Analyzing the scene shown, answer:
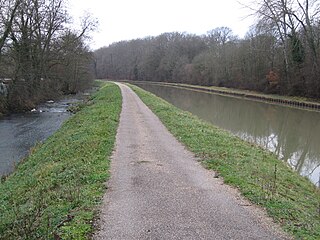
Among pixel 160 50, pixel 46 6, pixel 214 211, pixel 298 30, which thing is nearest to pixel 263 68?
pixel 298 30

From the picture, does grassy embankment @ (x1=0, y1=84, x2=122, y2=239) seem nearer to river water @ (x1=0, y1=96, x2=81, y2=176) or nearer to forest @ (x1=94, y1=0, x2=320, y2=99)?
river water @ (x1=0, y1=96, x2=81, y2=176)

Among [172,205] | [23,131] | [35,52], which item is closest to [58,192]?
[172,205]

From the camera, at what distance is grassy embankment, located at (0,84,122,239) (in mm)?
5855

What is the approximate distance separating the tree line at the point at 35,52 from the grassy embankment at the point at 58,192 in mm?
18096

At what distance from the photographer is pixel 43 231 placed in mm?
5738

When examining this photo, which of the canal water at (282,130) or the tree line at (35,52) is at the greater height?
the tree line at (35,52)

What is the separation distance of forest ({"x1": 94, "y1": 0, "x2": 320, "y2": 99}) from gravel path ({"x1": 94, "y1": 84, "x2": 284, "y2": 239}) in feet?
105

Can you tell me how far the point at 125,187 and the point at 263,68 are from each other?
48236mm

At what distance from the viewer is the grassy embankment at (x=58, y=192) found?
19.2 feet

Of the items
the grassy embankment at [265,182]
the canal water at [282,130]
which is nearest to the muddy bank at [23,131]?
the grassy embankment at [265,182]

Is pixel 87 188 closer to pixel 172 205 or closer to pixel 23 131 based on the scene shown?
pixel 172 205

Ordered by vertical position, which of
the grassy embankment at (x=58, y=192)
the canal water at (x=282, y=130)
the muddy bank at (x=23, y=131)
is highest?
the grassy embankment at (x=58, y=192)

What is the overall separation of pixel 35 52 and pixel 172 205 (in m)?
34.1

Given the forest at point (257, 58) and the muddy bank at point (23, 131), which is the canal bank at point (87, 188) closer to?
the muddy bank at point (23, 131)
